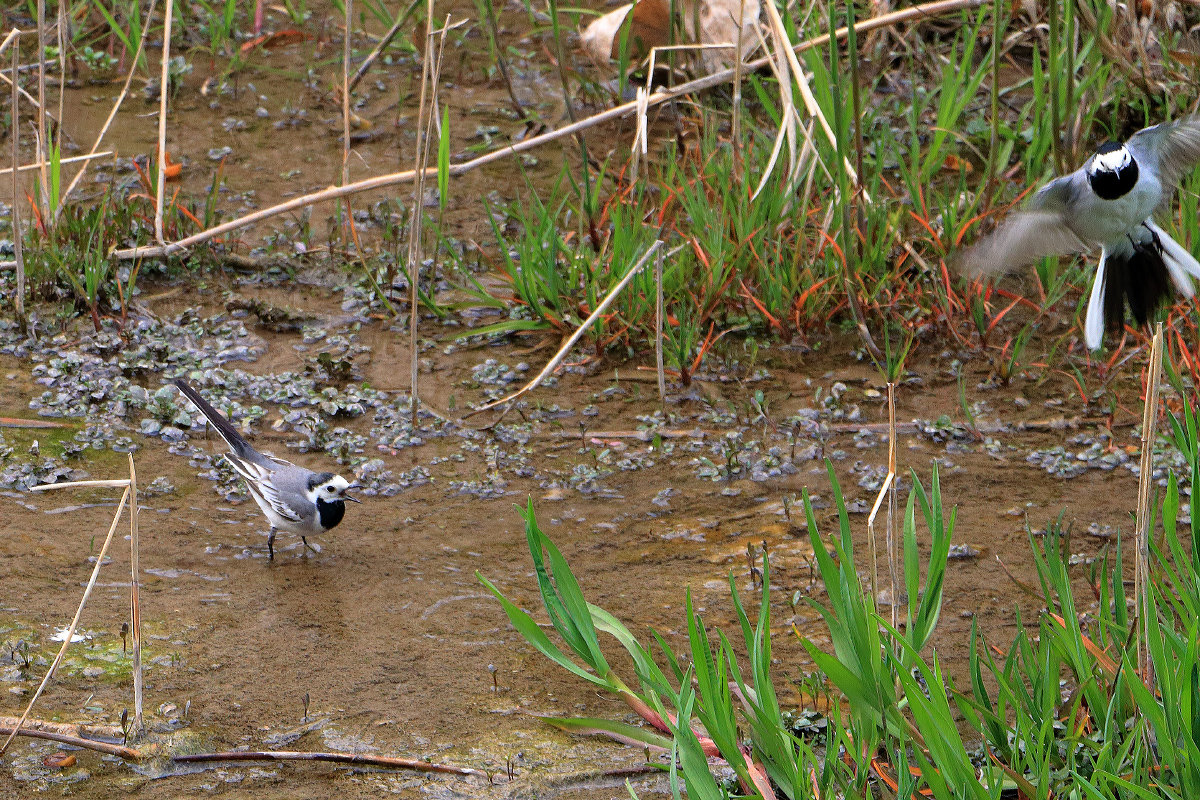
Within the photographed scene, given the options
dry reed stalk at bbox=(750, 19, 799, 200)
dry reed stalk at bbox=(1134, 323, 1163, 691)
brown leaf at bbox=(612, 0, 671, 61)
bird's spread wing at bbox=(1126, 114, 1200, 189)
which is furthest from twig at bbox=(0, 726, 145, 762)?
brown leaf at bbox=(612, 0, 671, 61)

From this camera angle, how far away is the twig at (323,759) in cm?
315

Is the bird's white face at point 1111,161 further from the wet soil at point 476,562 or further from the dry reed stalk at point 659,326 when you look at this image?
the dry reed stalk at point 659,326

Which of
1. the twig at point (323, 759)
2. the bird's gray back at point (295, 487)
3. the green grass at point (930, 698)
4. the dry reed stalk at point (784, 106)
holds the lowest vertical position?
the twig at point (323, 759)

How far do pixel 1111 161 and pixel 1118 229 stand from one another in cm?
31

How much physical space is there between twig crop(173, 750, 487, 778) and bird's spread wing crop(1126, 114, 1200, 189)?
240cm

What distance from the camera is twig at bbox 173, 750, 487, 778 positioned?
315cm

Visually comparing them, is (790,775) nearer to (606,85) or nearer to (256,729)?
(256,729)

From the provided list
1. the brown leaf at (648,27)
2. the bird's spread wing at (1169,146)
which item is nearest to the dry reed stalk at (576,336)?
the bird's spread wing at (1169,146)

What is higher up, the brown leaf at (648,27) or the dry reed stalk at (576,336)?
the brown leaf at (648,27)

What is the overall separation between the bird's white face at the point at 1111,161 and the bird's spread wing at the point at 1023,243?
0.30 metres

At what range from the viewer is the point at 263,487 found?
427 centimetres

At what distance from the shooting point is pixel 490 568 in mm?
4168

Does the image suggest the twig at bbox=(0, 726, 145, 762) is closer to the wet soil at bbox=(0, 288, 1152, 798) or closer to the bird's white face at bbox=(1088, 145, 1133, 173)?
the wet soil at bbox=(0, 288, 1152, 798)

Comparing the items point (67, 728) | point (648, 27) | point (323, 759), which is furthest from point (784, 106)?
point (67, 728)
